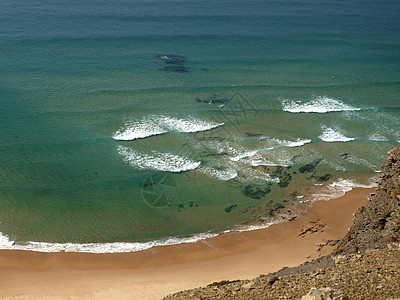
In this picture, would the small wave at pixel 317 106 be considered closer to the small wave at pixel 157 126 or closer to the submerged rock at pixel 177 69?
the small wave at pixel 157 126

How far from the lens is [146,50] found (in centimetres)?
5772

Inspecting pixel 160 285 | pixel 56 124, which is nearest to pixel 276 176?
pixel 160 285

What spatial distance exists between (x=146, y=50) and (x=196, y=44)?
748 cm

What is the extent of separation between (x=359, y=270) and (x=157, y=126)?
27.5m

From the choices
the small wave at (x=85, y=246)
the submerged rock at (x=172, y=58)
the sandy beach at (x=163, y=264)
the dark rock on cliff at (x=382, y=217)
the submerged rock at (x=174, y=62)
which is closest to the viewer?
the dark rock on cliff at (x=382, y=217)

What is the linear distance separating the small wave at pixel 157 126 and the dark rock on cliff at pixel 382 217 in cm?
2292

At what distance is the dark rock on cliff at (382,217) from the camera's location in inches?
679

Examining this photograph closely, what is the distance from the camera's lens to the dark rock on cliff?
17.2 meters

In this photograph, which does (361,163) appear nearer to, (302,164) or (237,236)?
(302,164)

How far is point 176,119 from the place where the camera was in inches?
1652

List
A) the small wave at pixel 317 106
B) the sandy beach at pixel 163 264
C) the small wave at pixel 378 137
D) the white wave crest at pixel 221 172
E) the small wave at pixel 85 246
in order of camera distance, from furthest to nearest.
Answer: the small wave at pixel 317 106 → the small wave at pixel 378 137 → the white wave crest at pixel 221 172 → the small wave at pixel 85 246 → the sandy beach at pixel 163 264

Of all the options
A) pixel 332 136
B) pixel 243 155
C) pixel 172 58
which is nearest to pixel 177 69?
pixel 172 58

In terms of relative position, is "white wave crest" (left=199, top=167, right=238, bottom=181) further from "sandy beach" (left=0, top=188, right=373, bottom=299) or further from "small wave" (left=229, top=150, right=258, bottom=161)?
"sandy beach" (left=0, top=188, right=373, bottom=299)

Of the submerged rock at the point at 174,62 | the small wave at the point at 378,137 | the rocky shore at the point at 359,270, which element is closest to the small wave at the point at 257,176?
the small wave at the point at 378,137
